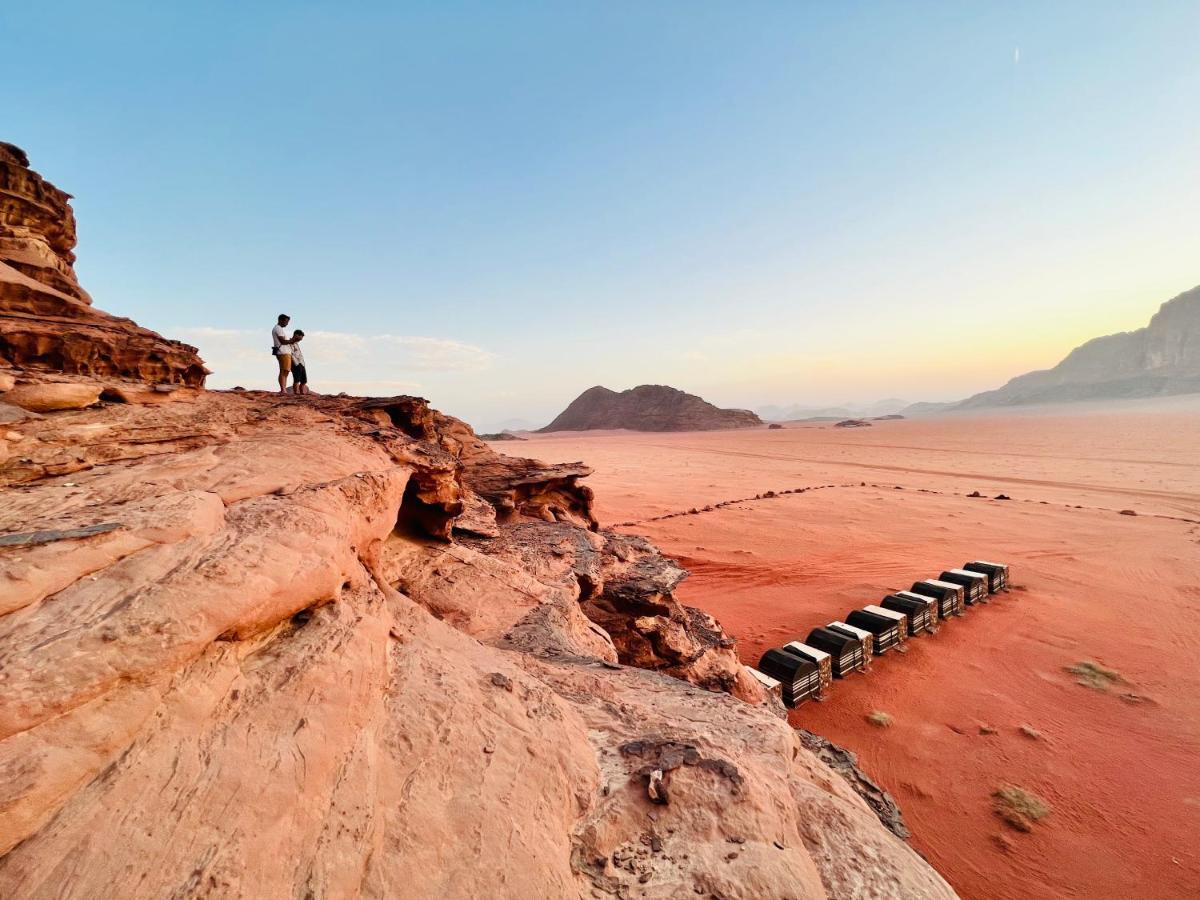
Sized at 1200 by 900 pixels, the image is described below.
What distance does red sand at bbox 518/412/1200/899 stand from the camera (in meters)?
5.06

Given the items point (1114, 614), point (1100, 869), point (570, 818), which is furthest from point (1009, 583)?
point (570, 818)

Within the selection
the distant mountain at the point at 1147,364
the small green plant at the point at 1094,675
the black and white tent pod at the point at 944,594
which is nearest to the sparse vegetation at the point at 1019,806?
the small green plant at the point at 1094,675

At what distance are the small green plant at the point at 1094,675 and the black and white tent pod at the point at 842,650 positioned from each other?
3200 mm

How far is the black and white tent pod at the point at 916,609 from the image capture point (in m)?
9.05

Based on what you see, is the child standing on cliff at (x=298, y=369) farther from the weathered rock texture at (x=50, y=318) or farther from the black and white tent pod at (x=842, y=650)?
the black and white tent pod at (x=842, y=650)

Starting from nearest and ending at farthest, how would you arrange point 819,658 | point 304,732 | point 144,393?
point 304,732 < point 144,393 < point 819,658

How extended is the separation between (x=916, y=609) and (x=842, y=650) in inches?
91.9

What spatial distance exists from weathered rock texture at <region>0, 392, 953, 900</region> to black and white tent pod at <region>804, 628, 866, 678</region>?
16.1ft

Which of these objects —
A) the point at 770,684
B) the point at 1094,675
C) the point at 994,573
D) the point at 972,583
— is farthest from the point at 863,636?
the point at 994,573

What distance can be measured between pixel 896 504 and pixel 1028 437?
45.7 metres

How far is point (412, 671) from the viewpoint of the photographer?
3.12m

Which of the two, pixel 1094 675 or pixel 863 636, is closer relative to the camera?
pixel 1094 675

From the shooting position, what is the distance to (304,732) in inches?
92.7

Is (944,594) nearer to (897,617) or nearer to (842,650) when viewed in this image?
(897,617)
